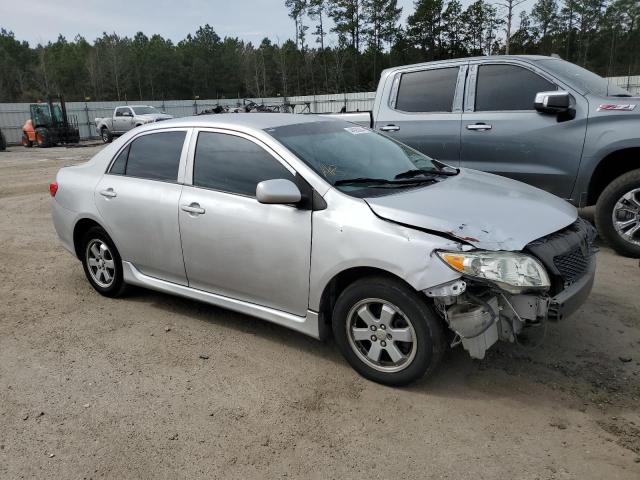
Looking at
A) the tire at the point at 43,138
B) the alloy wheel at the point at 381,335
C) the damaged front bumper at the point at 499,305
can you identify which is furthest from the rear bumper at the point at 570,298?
the tire at the point at 43,138

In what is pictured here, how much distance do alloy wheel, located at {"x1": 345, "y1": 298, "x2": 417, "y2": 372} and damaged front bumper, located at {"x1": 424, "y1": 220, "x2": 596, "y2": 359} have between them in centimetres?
Answer: 26

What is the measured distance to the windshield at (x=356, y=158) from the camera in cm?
365

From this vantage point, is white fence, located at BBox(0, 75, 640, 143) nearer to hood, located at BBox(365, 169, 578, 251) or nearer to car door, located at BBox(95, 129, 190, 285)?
car door, located at BBox(95, 129, 190, 285)

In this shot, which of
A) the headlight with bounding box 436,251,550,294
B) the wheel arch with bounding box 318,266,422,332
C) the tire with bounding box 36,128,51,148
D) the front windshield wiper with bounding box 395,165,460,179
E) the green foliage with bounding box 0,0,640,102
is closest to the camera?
the headlight with bounding box 436,251,550,294

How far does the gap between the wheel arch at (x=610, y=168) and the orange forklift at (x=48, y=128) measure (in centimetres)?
2636

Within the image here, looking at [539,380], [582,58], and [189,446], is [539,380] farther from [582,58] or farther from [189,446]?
[582,58]

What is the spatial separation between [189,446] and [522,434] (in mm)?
1755

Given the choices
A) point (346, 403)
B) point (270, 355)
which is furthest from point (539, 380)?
point (270, 355)

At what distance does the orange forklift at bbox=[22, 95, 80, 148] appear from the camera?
86.9 ft

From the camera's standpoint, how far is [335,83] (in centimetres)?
6400

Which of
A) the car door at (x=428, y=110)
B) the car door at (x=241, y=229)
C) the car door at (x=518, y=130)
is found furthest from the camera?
the car door at (x=428, y=110)

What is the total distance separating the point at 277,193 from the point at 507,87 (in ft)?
12.5

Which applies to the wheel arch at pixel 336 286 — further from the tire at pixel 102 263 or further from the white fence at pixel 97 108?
the white fence at pixel 97 108

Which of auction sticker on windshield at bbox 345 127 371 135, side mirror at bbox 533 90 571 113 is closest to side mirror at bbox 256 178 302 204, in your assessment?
auction sticker on windshield at bbox 345 127 371 135
